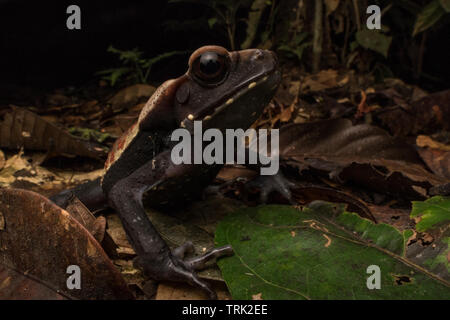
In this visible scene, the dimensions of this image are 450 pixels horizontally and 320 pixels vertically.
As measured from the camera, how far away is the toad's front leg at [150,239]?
1586 mm

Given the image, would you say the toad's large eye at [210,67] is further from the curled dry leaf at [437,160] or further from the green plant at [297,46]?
the green plant at [297,46]

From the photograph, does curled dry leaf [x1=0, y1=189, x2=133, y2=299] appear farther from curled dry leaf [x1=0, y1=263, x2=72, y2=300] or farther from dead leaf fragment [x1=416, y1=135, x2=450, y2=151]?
dead leaf fragment [x1=416, y1=135, x2=450, y2=151]

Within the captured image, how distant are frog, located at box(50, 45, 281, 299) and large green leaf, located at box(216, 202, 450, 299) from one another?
17 centimetres

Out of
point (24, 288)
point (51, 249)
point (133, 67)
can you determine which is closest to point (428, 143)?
point (51, 249)

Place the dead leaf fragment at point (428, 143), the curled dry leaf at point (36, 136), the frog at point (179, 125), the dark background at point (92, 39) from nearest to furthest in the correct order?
the frog at point (179, 125)
the dead leaf fragment at point (428, 143)
the curled dry leaf at point (36, 136)
the dark background at point (92, 39)

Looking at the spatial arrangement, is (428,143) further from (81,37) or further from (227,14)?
(81,37)

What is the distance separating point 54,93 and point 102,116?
2910 mm

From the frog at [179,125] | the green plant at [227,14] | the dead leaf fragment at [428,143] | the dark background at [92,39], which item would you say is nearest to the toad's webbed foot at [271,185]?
the frog at [179,125]

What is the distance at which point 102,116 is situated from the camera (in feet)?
15.9

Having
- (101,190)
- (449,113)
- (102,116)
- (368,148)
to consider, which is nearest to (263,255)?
(101,190)

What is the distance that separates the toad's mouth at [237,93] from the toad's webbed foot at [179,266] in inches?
26.2

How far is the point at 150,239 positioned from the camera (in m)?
1.75

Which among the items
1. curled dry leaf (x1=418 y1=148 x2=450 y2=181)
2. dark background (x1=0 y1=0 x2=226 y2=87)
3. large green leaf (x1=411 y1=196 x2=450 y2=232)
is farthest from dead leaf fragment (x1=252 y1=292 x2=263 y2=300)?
dark background (x1=0 y1=0 x2=226 y2=87)

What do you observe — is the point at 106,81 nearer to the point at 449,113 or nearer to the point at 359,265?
the point at 449,113
